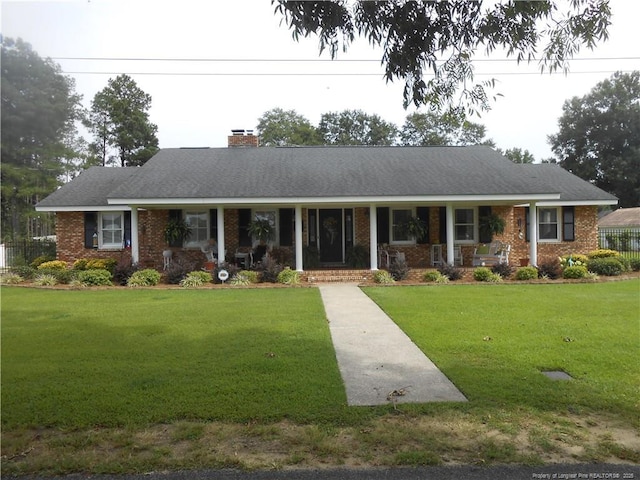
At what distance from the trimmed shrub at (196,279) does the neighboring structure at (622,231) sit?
2354 centimetres

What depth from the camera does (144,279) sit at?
14.6 m

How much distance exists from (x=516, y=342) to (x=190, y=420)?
483 centimetres

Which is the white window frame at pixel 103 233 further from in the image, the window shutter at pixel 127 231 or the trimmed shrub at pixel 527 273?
the trimmed shrub at pixel 527 273

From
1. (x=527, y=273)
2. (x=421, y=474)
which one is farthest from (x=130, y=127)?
(x=421, y=474)

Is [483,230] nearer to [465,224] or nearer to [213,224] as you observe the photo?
[465,224]

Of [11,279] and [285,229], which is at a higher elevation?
[285,229]

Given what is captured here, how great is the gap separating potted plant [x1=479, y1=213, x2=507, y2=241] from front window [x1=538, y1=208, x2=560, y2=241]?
121 inches

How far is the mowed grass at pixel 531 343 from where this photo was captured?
471 cm

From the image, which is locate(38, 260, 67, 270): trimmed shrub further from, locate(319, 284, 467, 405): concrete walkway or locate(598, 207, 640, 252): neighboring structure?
locate(598, 207, 640, 252): neighboring structure

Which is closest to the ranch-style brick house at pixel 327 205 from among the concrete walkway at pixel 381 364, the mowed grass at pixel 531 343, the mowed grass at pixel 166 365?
the mowed grass at pixel 531 343

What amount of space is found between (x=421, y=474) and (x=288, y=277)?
37.7ft

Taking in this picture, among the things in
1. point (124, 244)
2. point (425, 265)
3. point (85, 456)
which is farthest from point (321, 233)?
point (85, 456)

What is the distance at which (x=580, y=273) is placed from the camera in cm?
1490

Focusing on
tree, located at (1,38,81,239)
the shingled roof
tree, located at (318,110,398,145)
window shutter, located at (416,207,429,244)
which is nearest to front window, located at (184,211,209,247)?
the shingled roof
